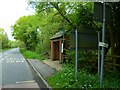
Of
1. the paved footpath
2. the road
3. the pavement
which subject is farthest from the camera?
the paved footpath

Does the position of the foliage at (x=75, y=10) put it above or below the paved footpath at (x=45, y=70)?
above

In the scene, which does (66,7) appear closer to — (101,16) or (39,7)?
(39,7)

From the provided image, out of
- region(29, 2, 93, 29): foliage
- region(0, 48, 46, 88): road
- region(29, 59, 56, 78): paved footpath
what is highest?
region(29, 2, 93, 29): foliage

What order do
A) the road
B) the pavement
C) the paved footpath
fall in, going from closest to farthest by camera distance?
the road
the pavement
the paved footpath

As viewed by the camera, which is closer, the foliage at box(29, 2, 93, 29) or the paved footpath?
the foliage at box(29, 2, 93, 29)

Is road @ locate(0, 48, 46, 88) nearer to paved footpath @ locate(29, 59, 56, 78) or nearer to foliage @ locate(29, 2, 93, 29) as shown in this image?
paved footpath @ locate(29, 59, 56, 78)

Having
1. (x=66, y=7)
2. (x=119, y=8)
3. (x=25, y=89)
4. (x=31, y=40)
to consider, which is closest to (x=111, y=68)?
(x=119, y=8)

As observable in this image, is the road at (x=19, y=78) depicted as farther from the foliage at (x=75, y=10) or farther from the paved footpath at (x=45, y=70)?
the foliage at (x=75, y=10)

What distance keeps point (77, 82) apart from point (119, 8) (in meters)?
4.75

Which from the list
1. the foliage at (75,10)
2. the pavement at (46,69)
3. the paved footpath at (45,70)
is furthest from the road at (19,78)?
the foliage at (75,10)

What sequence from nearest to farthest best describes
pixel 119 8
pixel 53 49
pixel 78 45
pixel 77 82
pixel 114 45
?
pixel 77 82
pixel 78 45
pixel 119 8
pixel 114 45
pixel 53 49

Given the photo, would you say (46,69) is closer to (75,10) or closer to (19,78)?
(19,78)

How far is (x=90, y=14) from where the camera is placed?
15680 mm

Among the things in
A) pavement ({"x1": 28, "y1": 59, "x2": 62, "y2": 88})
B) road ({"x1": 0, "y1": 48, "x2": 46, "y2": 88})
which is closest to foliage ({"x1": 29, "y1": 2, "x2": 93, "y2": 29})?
pavement ({"x1": 28, "y1": 59, "x2": 62, "y2": 88})
